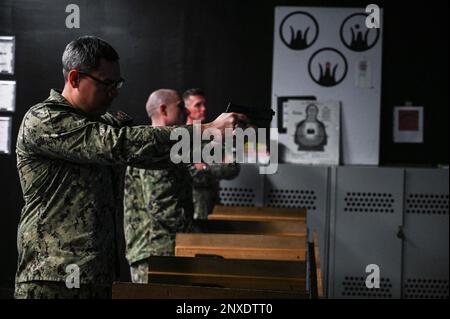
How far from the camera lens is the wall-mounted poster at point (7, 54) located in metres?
1.83

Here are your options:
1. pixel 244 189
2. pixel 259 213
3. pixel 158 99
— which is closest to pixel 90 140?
pixel 158 99

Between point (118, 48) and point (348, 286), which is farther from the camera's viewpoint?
point (348, 286)

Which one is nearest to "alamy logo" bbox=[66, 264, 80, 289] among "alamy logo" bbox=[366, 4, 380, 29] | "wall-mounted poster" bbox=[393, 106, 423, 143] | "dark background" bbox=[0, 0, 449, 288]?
"dark background" bbox=[0, 0, 449, 288]

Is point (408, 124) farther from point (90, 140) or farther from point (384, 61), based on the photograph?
point (90, 140)

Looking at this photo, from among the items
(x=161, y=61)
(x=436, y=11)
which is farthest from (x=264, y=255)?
(x=436, y=11)

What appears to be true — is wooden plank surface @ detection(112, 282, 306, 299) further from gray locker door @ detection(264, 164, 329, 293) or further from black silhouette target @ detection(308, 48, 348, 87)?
black silhouette target @ detection(308, 48, 348, 87)

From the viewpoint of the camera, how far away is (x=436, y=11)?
4789 millimetres

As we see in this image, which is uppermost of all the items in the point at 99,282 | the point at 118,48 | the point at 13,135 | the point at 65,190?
the point at 118,48

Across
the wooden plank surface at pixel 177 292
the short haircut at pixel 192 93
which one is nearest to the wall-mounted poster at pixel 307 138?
the short haircut at pixel 192 93

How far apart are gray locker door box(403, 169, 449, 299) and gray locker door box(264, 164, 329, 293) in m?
0.50

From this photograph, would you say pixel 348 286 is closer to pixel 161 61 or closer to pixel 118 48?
pixel 161 61

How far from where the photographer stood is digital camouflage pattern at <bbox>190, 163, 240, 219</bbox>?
12.5 feet

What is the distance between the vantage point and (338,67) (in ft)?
15.4
